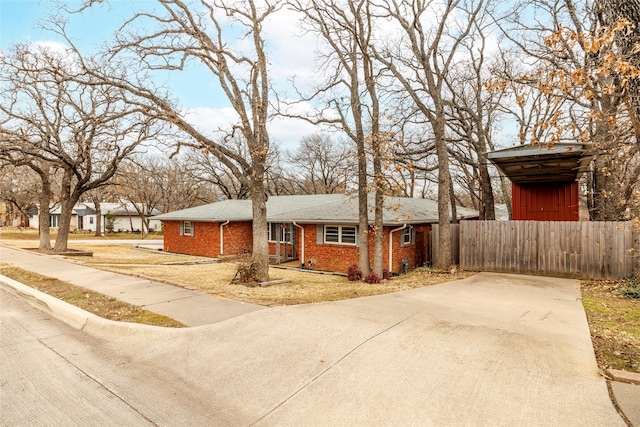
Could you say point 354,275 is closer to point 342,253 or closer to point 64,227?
point 342,253

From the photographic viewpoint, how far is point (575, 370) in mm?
4270

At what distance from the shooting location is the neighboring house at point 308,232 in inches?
617

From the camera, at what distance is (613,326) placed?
6113 mm

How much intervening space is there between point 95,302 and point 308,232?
10.7m

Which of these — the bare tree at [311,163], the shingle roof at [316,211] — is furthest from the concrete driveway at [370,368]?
the bare tree at [311,163]

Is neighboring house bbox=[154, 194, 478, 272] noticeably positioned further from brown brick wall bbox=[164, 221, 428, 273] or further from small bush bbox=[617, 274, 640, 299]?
small bush bbox=[617, 274, 640, 299]

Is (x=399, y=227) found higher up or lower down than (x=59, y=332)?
higher up

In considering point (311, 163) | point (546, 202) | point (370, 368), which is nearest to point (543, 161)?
point (546, 202)

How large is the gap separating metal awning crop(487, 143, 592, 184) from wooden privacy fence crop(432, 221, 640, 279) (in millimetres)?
1944

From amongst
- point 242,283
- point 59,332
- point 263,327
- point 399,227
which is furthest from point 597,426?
point 399,227

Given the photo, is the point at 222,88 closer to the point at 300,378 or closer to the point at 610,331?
the point at 300,378

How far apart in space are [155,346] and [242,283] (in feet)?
16.8

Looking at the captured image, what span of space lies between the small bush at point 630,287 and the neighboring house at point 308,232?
19.4 ft

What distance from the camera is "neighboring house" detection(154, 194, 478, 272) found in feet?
51.4
